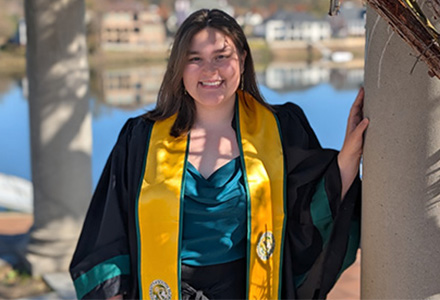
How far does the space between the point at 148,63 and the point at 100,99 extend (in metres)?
16.8

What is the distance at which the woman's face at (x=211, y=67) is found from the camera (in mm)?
2084

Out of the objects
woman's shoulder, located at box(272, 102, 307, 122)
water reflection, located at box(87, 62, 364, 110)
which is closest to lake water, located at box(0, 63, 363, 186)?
water reflection, located at box(87, 62, 364, 110)

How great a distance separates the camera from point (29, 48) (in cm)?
428

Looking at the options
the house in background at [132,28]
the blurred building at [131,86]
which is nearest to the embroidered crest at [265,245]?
the blurred building at [131,86]

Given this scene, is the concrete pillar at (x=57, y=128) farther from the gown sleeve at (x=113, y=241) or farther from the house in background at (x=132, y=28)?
the house in background at (x=132, y=28)

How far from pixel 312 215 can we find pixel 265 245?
0.18 m

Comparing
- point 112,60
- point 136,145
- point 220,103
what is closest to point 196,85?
point 220,103

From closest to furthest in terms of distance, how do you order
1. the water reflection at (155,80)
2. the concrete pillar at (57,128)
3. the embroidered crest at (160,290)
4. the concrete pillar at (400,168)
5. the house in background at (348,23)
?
1. the concrete pillar at (400,168)
2. the embroidered crest at (160,290)
3. the concrete pillar at (57,128)
4. the water reflection at (155,80)
5. the house in background at (348,23)

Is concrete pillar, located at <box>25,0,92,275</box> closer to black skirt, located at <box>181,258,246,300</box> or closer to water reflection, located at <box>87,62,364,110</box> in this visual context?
black skirt, located at <box>181,258,246,300</box>

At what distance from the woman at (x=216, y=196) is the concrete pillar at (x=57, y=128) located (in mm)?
2146

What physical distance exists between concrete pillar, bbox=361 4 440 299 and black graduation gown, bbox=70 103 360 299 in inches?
11.0

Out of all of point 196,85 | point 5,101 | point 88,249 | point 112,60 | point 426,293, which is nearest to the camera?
point 426,293

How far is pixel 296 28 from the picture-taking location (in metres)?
42.6

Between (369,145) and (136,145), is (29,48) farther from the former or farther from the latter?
(369,145)
